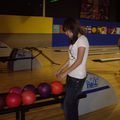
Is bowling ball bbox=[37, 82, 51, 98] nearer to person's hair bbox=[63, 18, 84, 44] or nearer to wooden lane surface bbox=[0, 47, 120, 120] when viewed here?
person's hair bbox=[63, 18, 84, 44]

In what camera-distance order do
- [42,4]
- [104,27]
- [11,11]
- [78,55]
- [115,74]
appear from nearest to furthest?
[78,55] < [115,74] < [11,11] < [42,4] < [104,27]

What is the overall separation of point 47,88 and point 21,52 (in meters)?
4.06

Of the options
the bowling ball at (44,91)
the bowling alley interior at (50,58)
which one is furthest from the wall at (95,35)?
the bowling ball at (44,91)

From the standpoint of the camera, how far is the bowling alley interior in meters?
3.16

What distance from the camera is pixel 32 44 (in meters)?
12.4

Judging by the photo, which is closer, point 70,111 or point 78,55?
point 78,55

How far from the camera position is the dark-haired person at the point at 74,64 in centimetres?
278

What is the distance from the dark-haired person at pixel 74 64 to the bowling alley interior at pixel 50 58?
20 centimetres

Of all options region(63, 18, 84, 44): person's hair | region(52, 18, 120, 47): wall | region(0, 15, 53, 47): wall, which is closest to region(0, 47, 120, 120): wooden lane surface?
region(63, 18, 84, 44): person's hair

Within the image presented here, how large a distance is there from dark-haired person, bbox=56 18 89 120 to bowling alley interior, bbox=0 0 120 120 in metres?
0.20

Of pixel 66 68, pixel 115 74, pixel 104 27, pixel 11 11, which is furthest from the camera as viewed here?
pixel 104 27

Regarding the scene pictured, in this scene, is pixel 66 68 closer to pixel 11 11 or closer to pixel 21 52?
pixel 21 52

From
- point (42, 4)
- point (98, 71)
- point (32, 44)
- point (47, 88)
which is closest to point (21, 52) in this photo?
point (98, 71)

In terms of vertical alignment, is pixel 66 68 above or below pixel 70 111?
above
